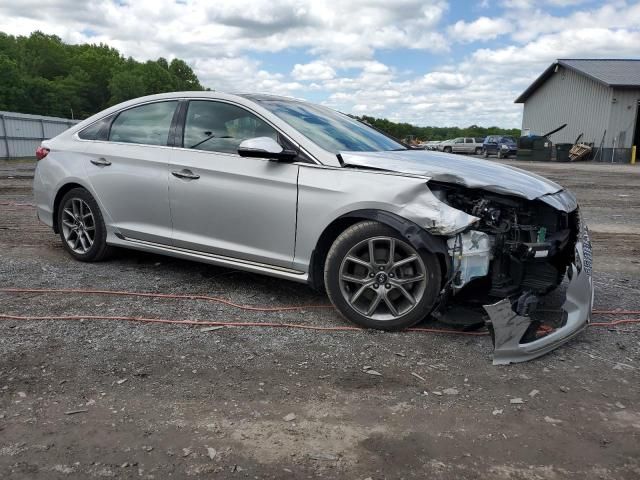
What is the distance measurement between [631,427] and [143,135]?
14.0 feet

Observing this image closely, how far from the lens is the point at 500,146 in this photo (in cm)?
3903

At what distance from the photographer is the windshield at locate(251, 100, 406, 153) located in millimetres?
4238

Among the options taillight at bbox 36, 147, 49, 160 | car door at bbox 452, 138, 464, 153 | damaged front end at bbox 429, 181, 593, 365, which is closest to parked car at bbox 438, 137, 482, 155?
car door at bbox 452, 138, 464, 153

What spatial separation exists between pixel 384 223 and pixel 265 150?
3.35ft

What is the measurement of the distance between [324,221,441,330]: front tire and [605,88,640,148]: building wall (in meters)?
34.8

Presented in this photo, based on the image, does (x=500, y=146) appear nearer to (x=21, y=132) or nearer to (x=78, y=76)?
(x=21, y=132)

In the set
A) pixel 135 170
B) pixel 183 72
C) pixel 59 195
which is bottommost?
pixel 59 195

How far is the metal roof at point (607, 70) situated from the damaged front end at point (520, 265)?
33.8 meters

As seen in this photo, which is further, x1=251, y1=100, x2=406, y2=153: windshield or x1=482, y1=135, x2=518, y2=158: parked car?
x1=482, y1=135, x2=518, y2=158: parked car

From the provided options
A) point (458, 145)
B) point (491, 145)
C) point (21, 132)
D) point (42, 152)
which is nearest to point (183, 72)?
point (458, 145)

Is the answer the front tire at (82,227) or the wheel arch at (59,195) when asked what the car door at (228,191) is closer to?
the front tire at (82,227)

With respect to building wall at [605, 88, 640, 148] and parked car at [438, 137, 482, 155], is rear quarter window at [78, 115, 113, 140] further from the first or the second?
parked car at [438, 137, 482, 155]

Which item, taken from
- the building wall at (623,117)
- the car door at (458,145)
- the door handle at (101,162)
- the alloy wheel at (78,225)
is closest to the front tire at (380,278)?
the door handle at (101,162)

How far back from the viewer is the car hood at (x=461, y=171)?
11.8 feet
